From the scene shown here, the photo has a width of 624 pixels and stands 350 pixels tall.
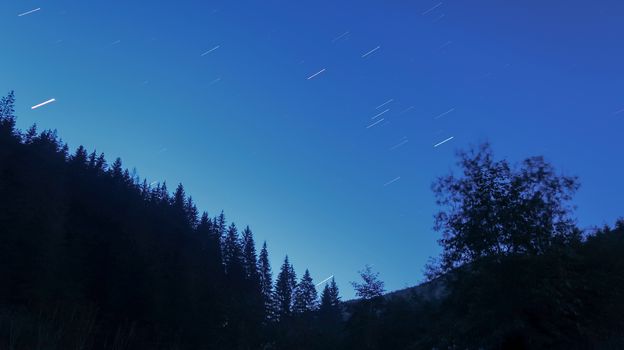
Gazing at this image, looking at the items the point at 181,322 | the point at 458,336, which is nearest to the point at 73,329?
the point at 458,336

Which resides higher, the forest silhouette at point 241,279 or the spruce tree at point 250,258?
the spruce tree at point 250,258

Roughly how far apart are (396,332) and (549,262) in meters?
31.3

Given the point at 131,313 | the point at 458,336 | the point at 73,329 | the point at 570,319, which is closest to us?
the point at 73,329

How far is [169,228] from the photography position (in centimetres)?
11400

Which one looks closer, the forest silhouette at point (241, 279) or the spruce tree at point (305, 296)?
the forest silhouette at point (241, 279)

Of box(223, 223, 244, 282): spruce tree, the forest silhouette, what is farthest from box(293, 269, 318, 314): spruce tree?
box(223, 223, 244, 282): spruce tree

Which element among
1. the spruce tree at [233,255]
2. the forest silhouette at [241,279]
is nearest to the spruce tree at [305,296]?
the forest silhouette at [241,279]

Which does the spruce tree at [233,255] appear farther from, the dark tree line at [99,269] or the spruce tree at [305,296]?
the spruce tree at [305,296]

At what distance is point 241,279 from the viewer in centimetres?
10906

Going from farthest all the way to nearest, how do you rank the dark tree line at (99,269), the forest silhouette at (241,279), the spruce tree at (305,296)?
the spruce tree at (305,296) → the dark tree line at (99,269) → the forest silhouette at (241,279)

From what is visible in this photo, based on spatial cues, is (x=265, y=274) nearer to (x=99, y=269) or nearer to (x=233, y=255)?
(x=233, y=255)

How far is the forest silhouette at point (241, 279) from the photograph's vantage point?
19.5 metres

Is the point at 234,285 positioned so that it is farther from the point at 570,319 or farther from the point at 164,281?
the point at 570,319

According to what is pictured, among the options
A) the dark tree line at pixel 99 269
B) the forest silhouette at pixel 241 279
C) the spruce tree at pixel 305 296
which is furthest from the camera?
the spruce tree at pixel 305 296
